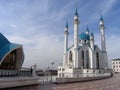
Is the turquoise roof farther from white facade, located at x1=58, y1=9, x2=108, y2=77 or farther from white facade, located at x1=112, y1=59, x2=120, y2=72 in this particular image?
white facade, located at x1=112, y1=59, x2=120, y2=72

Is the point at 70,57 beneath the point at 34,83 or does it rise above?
above

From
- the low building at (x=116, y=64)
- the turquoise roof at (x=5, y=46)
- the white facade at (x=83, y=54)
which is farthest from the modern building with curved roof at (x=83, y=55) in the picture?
the low building at (x=116, y=64)

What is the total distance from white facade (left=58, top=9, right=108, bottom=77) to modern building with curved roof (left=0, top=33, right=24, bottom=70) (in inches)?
991

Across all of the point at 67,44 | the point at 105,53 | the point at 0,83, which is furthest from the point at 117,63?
the point at 0,83

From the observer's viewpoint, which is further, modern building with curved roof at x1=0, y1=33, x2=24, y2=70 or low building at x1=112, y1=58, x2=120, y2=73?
low building at x1=112, y1=58, x2=120, y2=73

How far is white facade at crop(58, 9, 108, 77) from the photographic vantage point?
159 feet

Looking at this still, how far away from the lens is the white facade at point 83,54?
A: 1903 inches

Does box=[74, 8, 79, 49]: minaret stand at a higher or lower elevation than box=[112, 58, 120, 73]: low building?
higher

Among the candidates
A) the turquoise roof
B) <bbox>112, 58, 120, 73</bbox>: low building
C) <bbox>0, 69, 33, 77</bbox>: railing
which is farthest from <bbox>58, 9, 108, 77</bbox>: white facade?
<bbox>112, 58, 120, 73</bbox>: low building

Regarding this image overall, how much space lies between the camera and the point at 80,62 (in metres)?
50.0

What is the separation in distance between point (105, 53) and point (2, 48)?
44.5m

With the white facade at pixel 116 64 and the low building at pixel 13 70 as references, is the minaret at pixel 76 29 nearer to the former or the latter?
the low building at pixel 13 70

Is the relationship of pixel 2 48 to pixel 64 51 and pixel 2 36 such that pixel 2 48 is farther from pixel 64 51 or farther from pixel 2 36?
pixel 64 51

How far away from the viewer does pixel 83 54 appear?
5169 centimetres
